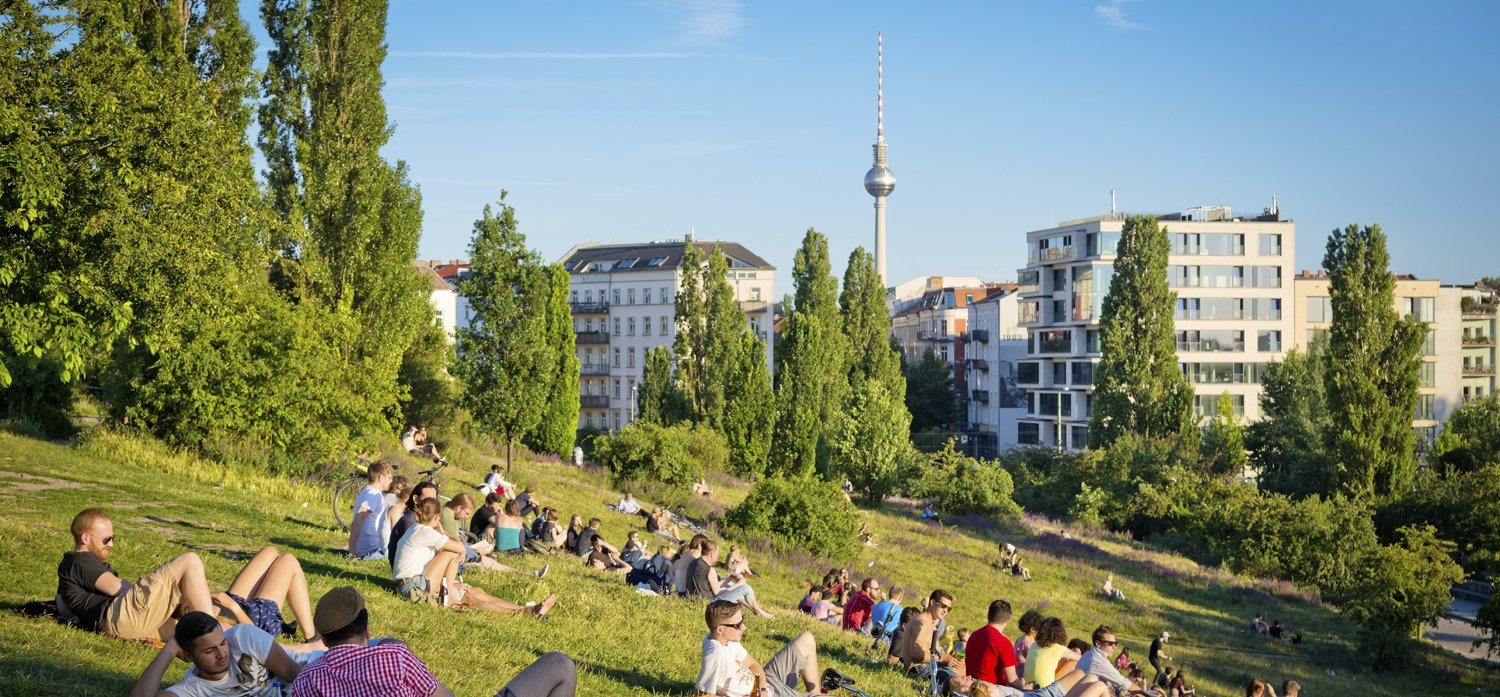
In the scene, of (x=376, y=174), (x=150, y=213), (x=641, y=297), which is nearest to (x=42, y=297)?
(x=150, y=213)

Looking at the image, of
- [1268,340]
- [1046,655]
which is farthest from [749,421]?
[1046,655]

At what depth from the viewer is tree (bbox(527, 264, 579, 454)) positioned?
50.3m

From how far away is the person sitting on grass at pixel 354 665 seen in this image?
278 inches

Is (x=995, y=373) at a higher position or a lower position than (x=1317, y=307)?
lower

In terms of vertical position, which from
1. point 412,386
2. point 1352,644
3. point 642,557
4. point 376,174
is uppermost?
point 376,174

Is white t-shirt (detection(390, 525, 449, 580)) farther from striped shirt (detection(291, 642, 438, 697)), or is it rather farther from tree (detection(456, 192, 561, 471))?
tree (detection(456, 192, 561, 471))

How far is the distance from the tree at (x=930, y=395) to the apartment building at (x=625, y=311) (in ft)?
42.8

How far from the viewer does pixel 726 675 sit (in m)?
11.2

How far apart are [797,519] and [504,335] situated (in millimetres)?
12189

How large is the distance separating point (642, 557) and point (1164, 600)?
72.5ft

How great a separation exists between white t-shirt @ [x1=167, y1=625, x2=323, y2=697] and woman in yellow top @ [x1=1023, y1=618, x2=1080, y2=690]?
7.82 metres

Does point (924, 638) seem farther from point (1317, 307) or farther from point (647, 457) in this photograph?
point (1317, 307)

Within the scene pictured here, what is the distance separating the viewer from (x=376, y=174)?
36.0 metres

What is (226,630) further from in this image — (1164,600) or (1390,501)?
(1390,501)
